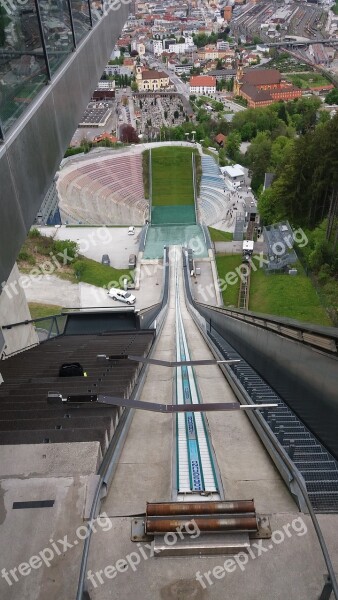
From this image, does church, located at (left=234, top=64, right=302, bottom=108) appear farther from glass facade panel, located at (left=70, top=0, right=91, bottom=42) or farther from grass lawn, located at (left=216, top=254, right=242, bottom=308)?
glass facade panel, located at (left=70, top=0, right=91, bottom=42)

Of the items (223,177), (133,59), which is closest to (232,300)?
(223,177)

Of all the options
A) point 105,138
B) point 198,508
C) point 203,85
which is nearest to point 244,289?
point 198,508

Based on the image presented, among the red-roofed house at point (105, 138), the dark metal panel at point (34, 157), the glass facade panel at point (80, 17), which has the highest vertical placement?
the glass facade panel at point (80, 17)

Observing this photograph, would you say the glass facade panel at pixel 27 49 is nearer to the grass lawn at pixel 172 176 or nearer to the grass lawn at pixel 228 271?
the grass lawn at pixel 228 271

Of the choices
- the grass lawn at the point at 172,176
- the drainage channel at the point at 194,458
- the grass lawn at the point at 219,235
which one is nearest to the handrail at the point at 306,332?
the drainage channel at the point at 194,458

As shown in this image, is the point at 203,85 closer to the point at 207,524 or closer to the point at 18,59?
the point at 18,59

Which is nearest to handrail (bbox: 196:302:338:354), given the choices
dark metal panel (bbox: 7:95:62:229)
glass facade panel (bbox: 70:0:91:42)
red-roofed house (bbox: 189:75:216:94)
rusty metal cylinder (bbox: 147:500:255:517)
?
rusty metal cylinder (bbox: 147:500:255:517)
